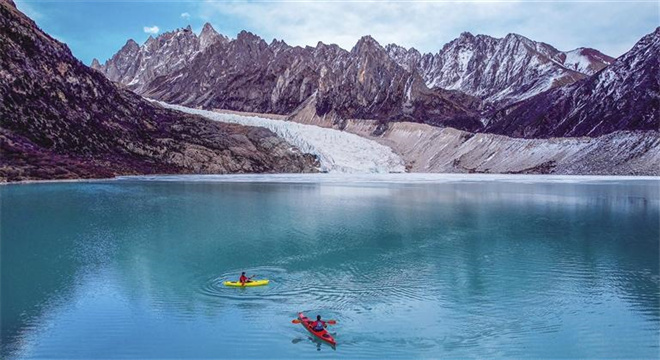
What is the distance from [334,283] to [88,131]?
423 ft

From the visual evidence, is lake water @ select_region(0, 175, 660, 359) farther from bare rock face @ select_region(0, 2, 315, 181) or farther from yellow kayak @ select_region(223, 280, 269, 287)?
bare rock face @ select_region(0, 2, 315, 181)

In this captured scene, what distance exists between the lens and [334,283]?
99.1 feet

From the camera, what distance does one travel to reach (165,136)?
534ft

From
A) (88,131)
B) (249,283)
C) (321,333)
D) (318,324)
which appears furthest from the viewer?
(88,131)

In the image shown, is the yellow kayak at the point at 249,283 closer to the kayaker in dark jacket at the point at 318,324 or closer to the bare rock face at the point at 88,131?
the kayaker in dark jacket at the point at 318,324

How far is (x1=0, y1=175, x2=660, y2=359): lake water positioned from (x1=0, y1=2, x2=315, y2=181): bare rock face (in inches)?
2722

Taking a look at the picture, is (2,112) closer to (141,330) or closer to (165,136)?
(165,136)

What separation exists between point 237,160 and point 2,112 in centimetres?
6032

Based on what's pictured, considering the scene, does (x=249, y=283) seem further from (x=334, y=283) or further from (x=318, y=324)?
(x=318, y=324)

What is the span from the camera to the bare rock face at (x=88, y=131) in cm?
12138

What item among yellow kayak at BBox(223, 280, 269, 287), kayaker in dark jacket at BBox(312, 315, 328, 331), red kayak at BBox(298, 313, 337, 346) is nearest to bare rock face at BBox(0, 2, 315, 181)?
yellow kayak at BBox(223, 280, 269, 287)

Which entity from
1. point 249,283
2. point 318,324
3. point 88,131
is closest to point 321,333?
point 318,324

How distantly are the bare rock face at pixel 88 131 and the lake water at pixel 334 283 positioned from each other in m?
69.1

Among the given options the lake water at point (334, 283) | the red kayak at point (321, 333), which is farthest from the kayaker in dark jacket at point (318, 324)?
the lake water at point (334, 283)
